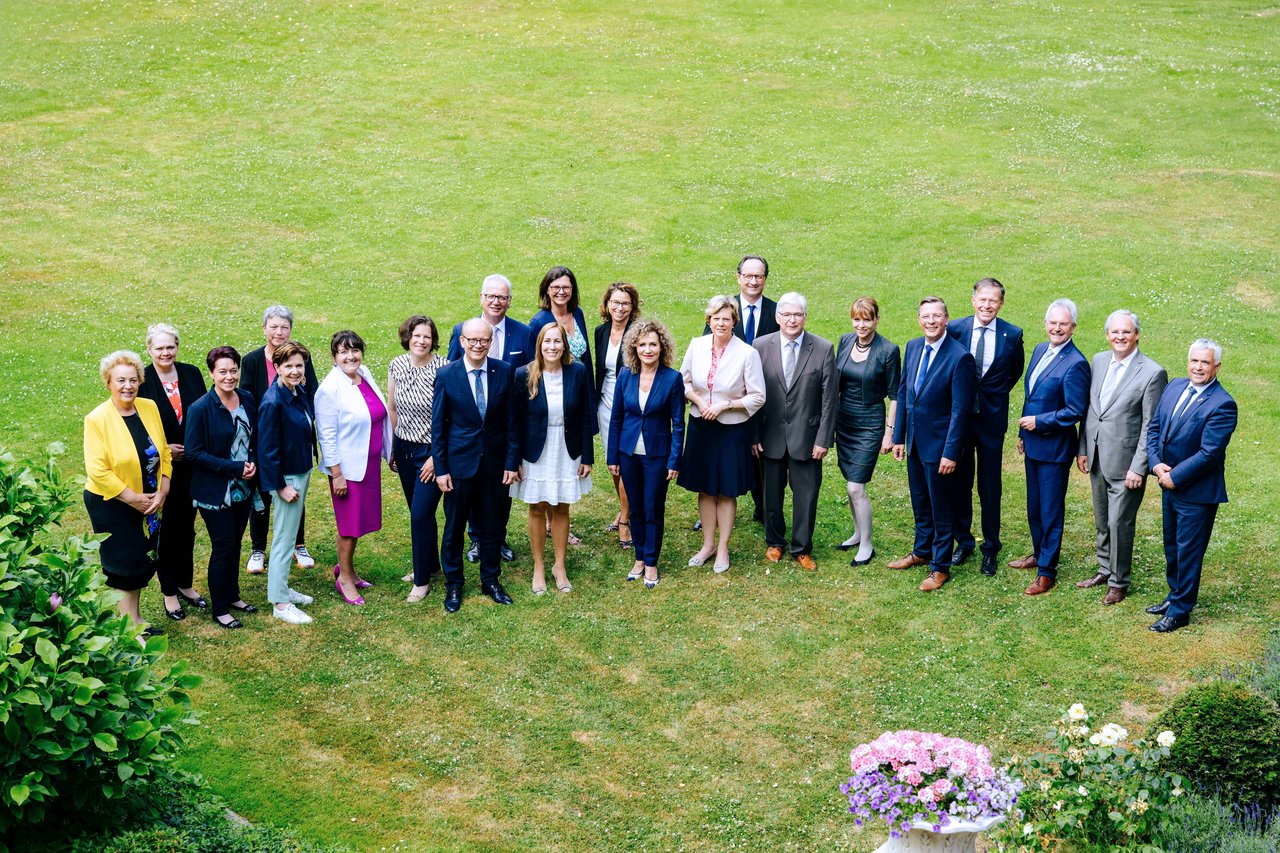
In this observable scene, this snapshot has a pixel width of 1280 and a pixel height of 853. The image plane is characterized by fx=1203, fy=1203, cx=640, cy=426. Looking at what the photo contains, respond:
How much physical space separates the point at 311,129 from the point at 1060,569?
22.0m

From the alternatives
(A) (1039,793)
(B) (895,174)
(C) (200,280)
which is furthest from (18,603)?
(B) (895,174)

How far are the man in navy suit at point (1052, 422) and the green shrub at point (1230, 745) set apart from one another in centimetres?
326

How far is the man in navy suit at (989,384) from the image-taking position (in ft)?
37.1

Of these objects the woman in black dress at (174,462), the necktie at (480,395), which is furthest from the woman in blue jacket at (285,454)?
the necktie at (480,395)

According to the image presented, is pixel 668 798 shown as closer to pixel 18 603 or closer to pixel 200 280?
pixel 18 603

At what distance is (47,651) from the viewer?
6051 mm

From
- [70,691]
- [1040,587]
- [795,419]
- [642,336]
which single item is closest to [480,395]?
[642,336]

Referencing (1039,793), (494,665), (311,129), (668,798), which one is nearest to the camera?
(1039,793)

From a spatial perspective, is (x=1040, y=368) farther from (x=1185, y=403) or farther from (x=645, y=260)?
(x=645, y=260)

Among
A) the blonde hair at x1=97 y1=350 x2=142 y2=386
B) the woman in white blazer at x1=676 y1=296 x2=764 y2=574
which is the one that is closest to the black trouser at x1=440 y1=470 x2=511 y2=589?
the woman in white blazer at x1=676 y1=296 x2=764 y2=574

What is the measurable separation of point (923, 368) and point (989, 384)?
2.28ft

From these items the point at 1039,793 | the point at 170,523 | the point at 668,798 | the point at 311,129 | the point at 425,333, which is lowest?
the point at 668,798

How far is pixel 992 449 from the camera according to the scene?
448 inches

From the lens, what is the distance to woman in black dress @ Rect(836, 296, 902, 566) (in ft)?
37.6
